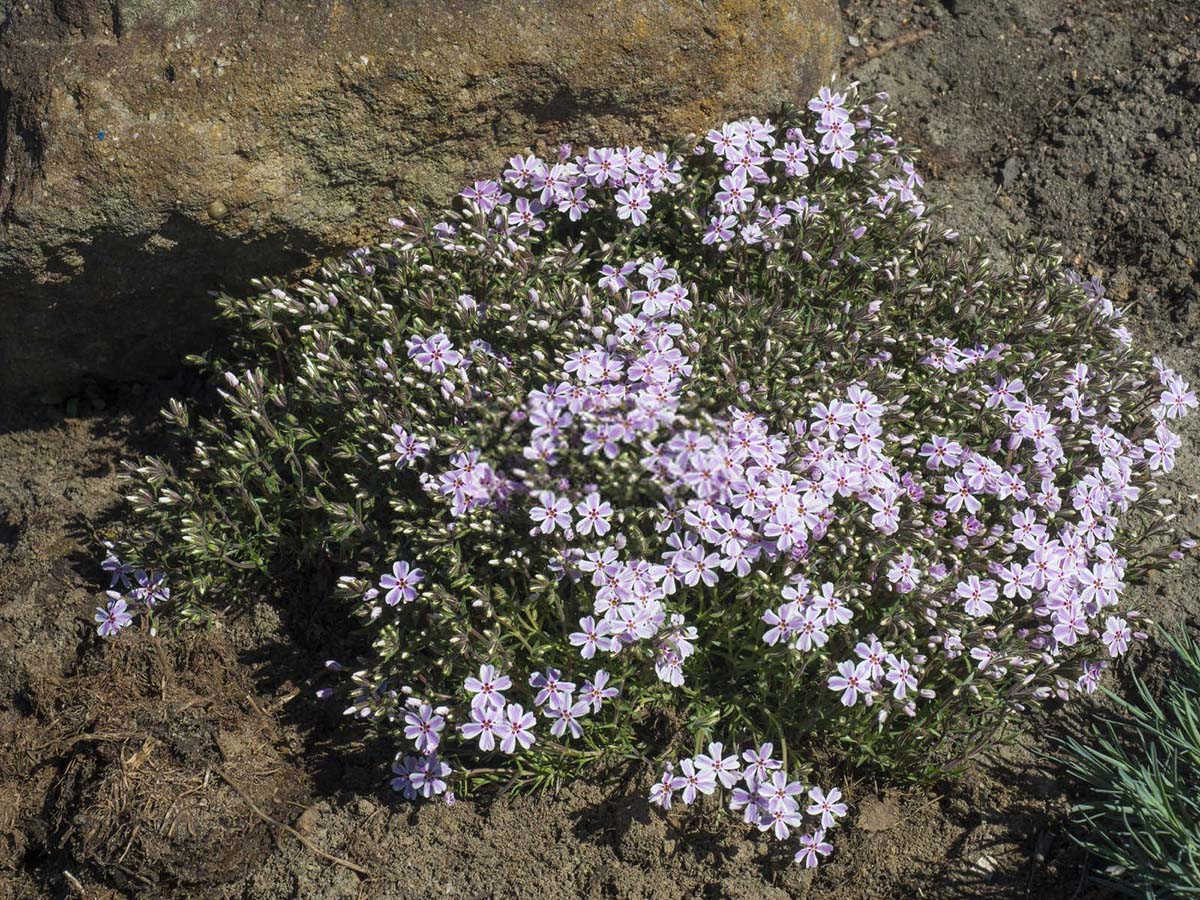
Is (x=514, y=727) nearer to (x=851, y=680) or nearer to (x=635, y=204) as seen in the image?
(x=851, y=680)

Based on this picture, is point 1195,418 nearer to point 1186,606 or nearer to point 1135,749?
point 1186,606

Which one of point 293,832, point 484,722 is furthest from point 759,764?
point 293,832

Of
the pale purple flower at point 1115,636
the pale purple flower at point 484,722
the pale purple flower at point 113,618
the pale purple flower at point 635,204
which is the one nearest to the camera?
the pale purple flower at point 484,722

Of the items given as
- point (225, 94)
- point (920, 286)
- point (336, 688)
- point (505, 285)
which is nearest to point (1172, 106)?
point (920, 286)

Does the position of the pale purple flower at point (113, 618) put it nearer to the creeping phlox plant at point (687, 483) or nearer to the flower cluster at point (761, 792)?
the creeping phlox plant at point (687, 483)

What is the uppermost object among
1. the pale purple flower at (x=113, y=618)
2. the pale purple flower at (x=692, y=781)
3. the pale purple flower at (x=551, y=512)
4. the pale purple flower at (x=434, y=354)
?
the pale purple flower at (x=434, y=354)

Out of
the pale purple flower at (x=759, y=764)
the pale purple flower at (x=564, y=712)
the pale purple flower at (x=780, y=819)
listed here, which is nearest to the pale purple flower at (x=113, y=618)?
the pale purple flower at (x=564, y=712)

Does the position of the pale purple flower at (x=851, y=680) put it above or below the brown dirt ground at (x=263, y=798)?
above

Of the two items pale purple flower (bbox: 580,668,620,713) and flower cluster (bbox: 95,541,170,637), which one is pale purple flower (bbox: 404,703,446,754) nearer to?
pale purple flower (bbox: 580,668,620,713)
